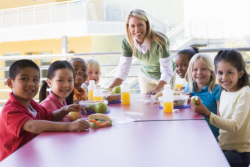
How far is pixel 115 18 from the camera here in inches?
379

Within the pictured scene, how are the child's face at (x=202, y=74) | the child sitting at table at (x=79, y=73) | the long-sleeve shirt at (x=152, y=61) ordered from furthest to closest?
the long-sleeve shirt at (x=152, y=61)
the child sitting at table at (x=79, y=73)
the child's face at (x=202, y=74)

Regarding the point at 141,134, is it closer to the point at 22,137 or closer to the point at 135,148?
the point at 135,148

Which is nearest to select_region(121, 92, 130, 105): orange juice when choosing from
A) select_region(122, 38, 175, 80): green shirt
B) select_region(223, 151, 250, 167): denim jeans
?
select_region(223, 151, 250, 167): denim jeans

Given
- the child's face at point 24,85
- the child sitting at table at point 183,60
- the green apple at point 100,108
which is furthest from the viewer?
the child sitting at table at point 183,60

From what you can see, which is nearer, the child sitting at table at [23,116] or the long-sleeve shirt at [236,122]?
the child sitting at table at [23,116]

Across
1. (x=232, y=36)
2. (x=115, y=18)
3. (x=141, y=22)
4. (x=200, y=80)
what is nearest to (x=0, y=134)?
(x=200, y=80)

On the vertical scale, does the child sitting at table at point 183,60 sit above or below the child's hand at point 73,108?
above

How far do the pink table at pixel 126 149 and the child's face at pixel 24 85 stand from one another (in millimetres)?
342

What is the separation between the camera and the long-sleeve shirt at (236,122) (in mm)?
1398

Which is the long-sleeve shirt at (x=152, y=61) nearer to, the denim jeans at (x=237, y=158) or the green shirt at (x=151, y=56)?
the green shirt at (x=151, y=56)

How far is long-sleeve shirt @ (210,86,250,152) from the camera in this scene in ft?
4.59

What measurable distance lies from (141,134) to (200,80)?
1096 mm

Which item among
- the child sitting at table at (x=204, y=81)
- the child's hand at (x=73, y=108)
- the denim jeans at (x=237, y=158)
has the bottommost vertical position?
the denim jeans at (x=237, y=158)

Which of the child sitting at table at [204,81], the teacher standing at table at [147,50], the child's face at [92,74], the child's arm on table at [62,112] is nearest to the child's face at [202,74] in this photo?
the child sitting at table at [204,81]
